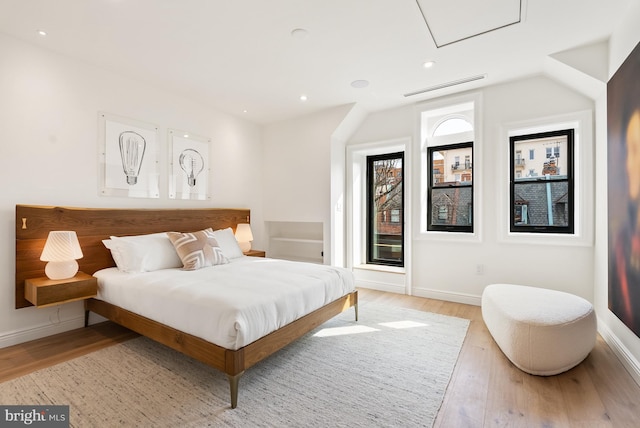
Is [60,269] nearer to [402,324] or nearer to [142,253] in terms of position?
[142,253]

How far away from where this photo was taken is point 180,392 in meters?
1.85

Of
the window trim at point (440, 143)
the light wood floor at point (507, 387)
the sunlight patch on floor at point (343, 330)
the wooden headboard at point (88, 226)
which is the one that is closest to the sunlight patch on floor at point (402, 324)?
the sunlight patch on floor at point (343, 330)

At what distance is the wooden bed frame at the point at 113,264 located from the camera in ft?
5.92

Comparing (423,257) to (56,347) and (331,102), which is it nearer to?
(331,102)

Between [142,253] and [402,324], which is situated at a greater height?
[142,253]

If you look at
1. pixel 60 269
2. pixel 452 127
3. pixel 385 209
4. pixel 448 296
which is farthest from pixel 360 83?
pixel 60 269

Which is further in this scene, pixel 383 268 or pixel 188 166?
pixel 383 268

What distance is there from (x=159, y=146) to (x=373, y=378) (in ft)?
11.1

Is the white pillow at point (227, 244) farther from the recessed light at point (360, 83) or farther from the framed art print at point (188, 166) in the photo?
the recessed light at point (360, 83)

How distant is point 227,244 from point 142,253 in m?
0.98

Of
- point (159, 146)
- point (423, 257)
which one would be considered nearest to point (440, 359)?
point (423, 257)

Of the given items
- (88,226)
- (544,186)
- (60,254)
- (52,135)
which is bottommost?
(60,254)

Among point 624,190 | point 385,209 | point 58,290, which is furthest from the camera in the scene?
point 385,209

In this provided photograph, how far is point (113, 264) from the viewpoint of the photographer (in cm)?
307
